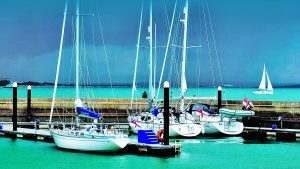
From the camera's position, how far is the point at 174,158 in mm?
37188

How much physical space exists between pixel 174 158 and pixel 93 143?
500 centimetres

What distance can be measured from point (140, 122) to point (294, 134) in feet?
38.8

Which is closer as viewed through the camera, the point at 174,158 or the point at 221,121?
the point at 174,158

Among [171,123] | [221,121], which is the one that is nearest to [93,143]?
[171,123]

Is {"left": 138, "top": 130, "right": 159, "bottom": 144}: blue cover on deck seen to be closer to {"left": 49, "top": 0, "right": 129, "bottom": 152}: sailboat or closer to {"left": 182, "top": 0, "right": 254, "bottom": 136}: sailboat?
{"left": 49, "top": 0, "right": 129, "bottom": 152}: sailboat

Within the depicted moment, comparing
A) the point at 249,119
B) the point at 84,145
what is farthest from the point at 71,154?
the point at 249,119

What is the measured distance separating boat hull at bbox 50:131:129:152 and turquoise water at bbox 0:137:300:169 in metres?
0.43

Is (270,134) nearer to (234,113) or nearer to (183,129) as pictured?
(234,113)

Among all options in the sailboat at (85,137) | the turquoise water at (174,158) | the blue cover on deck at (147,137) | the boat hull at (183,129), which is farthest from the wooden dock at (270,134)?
the sailboat at (85,137)

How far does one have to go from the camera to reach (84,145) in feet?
127

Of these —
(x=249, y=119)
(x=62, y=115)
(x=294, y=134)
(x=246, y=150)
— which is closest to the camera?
(x=246, y=150)

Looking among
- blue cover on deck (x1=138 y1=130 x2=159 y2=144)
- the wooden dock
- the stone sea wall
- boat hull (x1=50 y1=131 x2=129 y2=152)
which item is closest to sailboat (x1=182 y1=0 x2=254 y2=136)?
the wooden dock

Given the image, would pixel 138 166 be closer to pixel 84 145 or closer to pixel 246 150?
pixel 84 145

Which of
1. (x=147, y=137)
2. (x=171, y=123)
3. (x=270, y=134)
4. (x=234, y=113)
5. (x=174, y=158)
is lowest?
(x=174, y=158)
